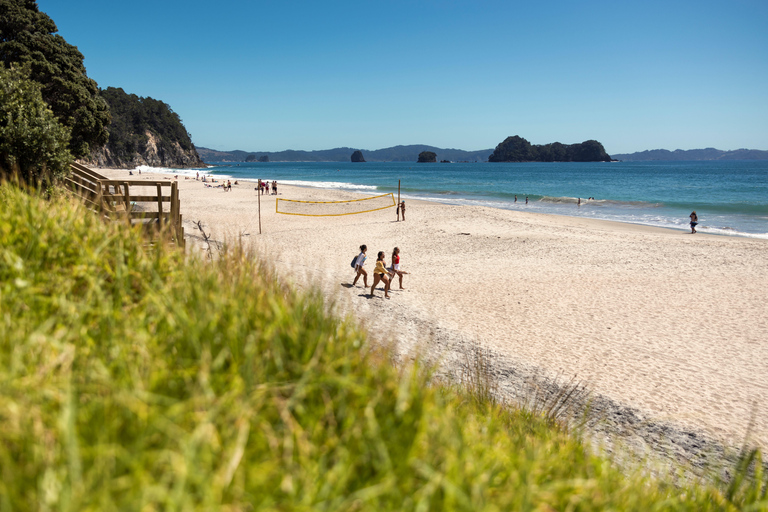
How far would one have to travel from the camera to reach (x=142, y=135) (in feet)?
381

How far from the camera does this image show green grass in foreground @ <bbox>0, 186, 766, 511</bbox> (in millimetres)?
1318

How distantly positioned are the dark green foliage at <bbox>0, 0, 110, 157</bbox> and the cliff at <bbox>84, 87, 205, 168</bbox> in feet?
258

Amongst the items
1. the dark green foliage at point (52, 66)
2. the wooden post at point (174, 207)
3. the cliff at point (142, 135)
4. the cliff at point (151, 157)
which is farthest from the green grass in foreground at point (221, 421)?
the cliff at point (142, 135)

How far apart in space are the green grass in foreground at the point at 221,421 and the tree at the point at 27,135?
8215 millimetres

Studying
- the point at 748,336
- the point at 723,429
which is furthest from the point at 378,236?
the point at 723,429

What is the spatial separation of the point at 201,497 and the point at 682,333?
10228 millimetres

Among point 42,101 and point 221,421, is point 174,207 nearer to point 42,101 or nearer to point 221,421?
point 42,101

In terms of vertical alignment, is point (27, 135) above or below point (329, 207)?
above

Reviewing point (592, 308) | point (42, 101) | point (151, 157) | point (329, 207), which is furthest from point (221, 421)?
point (151, 157)

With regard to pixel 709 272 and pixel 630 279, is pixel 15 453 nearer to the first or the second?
pixel 630 279

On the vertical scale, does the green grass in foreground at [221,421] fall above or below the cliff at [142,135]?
below

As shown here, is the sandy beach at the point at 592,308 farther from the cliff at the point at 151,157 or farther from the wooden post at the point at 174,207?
the cliff at the point at 151,157

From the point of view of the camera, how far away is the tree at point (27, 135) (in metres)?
8.52

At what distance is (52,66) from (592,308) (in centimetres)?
2862
